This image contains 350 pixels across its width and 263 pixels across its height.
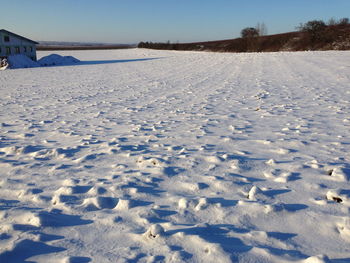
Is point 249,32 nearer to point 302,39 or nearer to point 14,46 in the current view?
point 302,39

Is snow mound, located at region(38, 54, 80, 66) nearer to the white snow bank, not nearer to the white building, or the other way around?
the white snow bank

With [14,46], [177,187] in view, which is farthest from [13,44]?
[177,187]

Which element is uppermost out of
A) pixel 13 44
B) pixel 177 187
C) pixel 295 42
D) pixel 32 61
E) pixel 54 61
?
pixel 295 42

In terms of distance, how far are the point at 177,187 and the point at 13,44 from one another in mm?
41937

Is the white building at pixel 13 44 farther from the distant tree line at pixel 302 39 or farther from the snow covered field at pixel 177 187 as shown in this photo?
the distant tree line at pixel 302 39

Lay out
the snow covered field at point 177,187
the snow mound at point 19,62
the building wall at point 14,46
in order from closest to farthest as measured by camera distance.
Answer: the snow covered field at point 177,187, the snow mound at point 19,62, the building wall at point 14,46

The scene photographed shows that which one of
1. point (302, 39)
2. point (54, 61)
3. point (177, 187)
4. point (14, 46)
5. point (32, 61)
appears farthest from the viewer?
point (302, 39)

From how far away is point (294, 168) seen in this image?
4.56 meters

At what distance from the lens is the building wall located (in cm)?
3616

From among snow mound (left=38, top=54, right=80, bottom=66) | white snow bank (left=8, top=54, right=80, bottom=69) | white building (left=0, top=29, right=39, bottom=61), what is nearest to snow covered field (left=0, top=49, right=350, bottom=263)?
white snow bank (left=8, top=54, right=80, bottom=69)

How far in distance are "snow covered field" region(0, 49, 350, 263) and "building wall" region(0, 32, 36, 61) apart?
34792mm

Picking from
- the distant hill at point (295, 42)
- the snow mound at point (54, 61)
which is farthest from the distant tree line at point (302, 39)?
the snow mound at point (54, 61)

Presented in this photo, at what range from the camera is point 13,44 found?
37.2 meters

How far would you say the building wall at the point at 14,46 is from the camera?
36156mm
